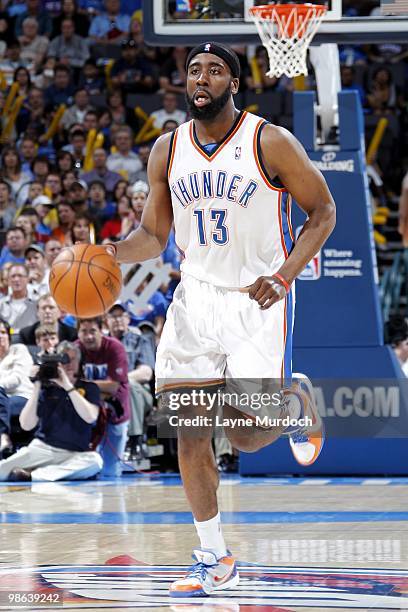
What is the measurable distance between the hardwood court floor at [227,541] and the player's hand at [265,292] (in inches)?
44.9

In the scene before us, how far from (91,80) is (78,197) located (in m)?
3.70

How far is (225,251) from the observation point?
15.8 ft

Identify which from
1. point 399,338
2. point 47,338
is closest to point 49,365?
point 47,338

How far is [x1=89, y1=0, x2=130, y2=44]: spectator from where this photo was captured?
16.8 metres

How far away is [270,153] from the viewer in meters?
4.85

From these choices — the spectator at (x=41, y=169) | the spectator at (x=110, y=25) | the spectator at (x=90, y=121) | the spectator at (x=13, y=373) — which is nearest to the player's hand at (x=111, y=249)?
the spectator at (x=13, y=373)

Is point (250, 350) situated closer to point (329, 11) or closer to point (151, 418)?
point (329, 11)

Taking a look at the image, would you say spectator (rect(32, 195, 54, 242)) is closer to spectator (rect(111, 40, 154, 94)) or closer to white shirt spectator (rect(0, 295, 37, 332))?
white shirt spectator (rect(0, 295, 37, 332))

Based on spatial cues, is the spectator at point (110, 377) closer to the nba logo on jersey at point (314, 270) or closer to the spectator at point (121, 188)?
the nba logo on jersey at point (314, 270)

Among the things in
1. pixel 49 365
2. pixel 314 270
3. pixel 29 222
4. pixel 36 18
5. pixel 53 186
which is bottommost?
pixel 49 365

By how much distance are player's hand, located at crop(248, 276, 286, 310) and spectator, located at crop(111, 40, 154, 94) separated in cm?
1166

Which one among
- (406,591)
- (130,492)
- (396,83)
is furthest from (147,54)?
(406,591)

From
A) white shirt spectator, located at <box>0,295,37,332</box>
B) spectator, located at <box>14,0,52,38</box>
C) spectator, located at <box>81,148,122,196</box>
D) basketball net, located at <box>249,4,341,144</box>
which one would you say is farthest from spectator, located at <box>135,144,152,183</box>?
basketball net, located at <box>249,4,341,144</box>

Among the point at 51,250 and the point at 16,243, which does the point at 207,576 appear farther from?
the point at 16,243
